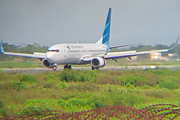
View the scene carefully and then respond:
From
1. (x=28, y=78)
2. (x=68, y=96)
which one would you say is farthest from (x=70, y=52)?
(x=68, y=96)

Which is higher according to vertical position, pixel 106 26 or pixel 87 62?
pixel 106 26

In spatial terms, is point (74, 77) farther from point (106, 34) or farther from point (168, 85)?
point (106, 34)

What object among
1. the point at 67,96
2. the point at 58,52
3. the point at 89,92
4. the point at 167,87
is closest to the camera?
the point at 67,96

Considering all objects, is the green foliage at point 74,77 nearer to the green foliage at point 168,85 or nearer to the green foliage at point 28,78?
the green foliage at point 28,78

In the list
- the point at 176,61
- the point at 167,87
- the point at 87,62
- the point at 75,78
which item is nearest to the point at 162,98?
the point at 167,87

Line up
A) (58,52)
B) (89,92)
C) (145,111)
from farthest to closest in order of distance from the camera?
(58,52), (89,92), (145,111)

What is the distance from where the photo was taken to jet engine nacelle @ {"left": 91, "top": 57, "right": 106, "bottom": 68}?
27270 mm

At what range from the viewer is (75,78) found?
1886cm

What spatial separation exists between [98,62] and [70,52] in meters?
3.35

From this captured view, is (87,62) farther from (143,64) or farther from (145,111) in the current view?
(145,111)

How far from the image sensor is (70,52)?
90.9 feet

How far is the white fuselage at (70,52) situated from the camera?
1021 inches

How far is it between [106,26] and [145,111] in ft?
93.0

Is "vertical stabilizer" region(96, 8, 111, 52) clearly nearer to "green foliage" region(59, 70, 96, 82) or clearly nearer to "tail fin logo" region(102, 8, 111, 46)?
"tail fin logo" region(102, 8, 111, 46)
